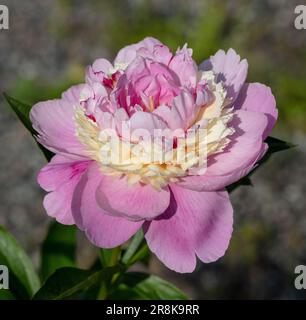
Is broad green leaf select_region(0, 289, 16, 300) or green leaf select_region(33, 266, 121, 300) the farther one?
broad green leaf select_region(0, 289, 16, 300)

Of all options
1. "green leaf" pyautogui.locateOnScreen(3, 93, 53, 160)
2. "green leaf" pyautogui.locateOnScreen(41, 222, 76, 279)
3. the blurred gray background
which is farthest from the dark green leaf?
the blurred gray background

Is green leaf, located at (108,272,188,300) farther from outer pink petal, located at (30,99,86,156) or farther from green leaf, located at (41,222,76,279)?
outer pink petal, located at (30,99,86,156)

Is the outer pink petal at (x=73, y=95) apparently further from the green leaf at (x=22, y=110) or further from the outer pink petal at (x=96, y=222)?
the outer pink petal at (x=96, y=222)

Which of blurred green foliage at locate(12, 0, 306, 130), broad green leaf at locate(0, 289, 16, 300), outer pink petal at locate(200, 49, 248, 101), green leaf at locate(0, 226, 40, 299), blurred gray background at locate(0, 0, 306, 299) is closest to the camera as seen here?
outer pink petal at locate(200, 49, 248, 101)

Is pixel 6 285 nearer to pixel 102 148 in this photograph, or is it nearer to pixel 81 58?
pixel 102 148

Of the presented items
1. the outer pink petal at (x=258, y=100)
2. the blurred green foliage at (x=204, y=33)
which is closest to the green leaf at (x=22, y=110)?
the outer pink petal at (x=258, y=100)

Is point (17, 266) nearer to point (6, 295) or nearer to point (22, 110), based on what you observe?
point (6, 295)
